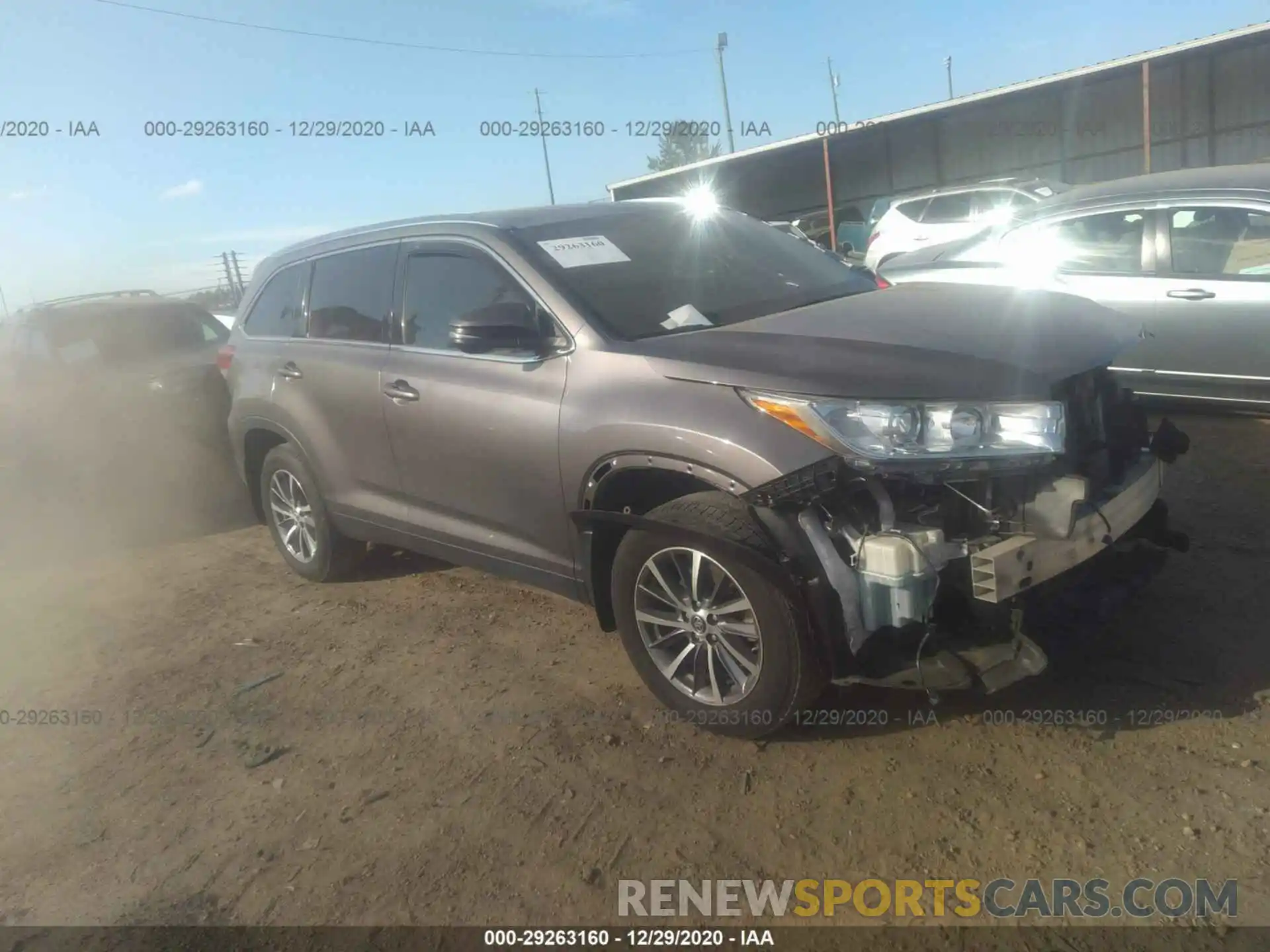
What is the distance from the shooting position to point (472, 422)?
3.84m

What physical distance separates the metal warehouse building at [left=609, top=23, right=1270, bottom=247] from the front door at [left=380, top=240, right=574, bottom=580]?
15.8 meters

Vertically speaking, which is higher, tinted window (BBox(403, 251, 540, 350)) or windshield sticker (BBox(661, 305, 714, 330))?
tinted window (BBox(403, 251, 540, 350))

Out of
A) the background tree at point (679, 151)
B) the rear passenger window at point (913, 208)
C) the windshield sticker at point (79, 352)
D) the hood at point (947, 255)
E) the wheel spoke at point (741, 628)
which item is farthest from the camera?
the background tree at point (679, 151)

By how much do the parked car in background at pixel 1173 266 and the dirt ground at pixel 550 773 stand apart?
3.08 feet

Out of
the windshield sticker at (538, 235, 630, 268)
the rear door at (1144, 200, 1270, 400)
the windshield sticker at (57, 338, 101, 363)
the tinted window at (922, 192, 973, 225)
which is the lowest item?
the rear door at (1144, 200, 1270, 400)

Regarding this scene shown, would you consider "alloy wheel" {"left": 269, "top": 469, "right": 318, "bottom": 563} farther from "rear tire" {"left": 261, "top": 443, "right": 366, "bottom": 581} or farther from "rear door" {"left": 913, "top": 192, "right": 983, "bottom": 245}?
"rear door" {"left": 913, "top": 192, "right": 983, "bottom": 245}

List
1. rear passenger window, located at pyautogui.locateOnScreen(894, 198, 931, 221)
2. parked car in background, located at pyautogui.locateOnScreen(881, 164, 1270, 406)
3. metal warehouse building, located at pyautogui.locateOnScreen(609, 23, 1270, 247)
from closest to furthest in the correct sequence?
parked car in background, located at pyautogui.locateOnScreen(881, 164, 1270, 406)
rear passenger window, located at pyautogui.locateOnScreen(894, 198, 931, 221)
metal warehouse building, located at pyautogui.locateOnScreen(609, 23, 1270, 247)

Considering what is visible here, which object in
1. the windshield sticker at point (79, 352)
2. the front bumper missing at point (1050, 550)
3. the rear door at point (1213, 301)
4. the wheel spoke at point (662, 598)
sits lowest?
the wheel spoke at point (662, 598)

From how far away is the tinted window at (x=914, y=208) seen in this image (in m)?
16.1

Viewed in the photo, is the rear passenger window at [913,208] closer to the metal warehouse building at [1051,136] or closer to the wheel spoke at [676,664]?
the metal warehouse building at [1051,136]

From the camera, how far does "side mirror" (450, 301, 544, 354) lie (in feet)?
11.3

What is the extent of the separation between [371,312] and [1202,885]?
3876 mm

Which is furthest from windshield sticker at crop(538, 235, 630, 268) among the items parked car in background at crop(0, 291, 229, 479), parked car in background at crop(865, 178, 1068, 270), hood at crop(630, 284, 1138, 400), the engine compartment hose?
parked car in background at crop(865, 178, 1068, 270)

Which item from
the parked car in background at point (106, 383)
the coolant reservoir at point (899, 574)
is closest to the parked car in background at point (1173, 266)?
the coolant reservoir at point (899, 574)
